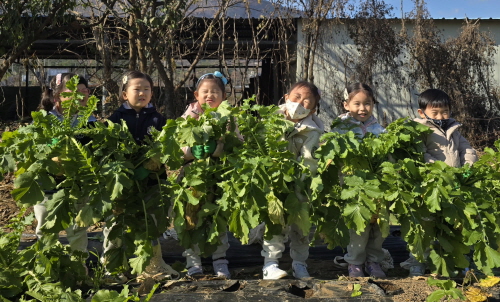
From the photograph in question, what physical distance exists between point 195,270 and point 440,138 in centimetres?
189

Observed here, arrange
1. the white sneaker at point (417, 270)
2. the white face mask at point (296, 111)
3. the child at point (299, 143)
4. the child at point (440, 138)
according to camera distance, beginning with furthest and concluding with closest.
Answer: the child at point (440, 138), the white sneaker at point (417, 270), the white face mask at point (296, 111), the child at point (299, 143)

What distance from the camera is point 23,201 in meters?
2.71

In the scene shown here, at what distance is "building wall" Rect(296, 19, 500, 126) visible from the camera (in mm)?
10172

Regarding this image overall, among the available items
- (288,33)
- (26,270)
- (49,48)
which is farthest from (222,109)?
(49,48)

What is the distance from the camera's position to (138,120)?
139 inches

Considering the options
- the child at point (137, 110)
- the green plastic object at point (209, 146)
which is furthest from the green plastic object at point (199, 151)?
the child at point (137, 110)

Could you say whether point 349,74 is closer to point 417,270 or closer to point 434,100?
point 434,100

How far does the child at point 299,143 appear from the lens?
326 centimetres

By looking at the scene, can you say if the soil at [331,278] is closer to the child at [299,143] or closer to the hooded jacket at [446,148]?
the child at [299,143]

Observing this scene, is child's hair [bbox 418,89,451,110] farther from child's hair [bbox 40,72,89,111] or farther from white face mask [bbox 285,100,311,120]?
child's hair [bbox 40,72,89,111]

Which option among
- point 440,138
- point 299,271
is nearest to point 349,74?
point 440,138

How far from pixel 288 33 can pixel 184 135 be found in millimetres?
7704

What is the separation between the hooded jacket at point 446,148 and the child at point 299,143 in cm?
81

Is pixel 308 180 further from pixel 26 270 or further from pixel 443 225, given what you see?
pixel 26 270
